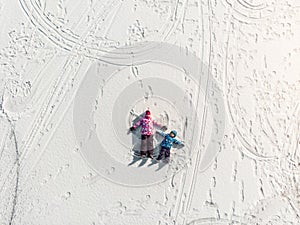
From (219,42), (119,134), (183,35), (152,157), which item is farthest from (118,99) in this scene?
(219,42)

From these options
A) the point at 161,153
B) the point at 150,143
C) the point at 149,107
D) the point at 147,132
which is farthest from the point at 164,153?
the point at 149,107

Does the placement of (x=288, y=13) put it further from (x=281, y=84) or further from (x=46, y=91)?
(x=46, y=91)

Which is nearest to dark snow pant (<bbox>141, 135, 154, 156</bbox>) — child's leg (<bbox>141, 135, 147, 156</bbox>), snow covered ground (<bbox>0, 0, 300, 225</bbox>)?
child's leg (<bbox>141, 135, 147, 156</bbox>)

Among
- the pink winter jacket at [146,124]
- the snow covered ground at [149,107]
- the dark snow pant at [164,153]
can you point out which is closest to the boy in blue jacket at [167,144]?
the dark snow pant at [164,153]

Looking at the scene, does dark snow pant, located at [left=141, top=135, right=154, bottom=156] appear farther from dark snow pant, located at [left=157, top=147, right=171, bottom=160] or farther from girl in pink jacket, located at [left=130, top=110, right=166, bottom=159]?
dark snow pant, located at [left=157, top=147, right=171, bottom=160]

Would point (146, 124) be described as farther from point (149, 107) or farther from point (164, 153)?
point (164, 153)

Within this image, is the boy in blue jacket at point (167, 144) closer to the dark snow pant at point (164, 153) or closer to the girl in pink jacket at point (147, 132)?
the dark snow pant at point (164, 153)
